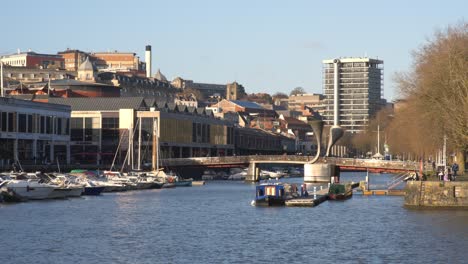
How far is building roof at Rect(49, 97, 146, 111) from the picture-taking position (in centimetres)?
19038

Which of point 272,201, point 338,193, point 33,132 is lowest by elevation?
point 272,201

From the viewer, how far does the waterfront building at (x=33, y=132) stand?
506ft

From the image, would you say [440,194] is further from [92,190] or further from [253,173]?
[253,173]

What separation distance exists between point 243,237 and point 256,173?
110788 mm

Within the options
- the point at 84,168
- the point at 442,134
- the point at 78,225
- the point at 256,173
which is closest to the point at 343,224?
the point at 78,225

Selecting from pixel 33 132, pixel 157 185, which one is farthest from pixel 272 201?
pixel 33 132

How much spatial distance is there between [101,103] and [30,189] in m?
93.4

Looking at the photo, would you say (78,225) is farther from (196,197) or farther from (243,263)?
(196,197)

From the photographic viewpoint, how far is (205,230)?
72750mm

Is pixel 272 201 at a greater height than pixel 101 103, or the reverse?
pixel 101 103

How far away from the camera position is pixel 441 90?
340ft

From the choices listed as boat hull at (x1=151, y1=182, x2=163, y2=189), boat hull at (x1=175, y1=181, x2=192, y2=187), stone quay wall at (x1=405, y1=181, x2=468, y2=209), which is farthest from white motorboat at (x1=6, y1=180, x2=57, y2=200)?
boat hull at (x1=175, y1=181, x2=192, y2=187)

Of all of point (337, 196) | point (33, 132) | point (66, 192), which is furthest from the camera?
point (33, 132)

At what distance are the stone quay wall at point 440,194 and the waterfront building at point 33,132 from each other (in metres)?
71.1
